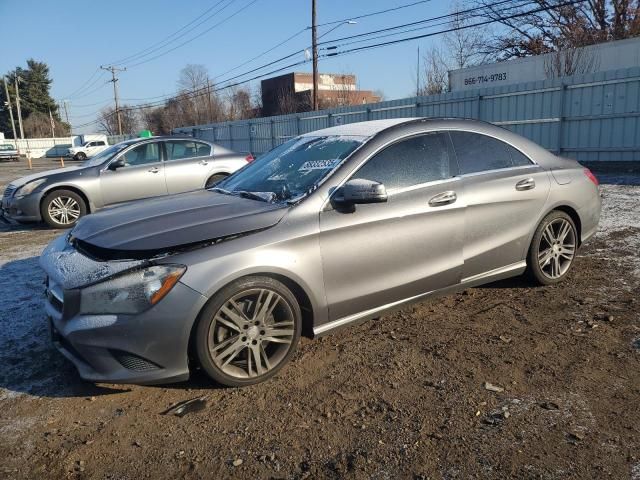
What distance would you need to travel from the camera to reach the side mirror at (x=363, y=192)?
322 cm

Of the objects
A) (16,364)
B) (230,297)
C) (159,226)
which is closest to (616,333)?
(230,297)

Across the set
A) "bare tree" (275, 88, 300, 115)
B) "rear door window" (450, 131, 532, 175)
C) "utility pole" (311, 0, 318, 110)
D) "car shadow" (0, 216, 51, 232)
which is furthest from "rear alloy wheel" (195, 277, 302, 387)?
"bare tree" (275, 88, 300, 115)

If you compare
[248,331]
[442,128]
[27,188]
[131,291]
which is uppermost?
[442,128]

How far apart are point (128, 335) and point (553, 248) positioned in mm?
3751

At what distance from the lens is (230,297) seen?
294 cm

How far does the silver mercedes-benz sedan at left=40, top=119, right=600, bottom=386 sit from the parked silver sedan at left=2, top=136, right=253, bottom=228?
505cm

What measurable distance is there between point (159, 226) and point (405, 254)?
1709 millimetres

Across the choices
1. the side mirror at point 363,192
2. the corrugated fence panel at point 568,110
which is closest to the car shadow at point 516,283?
the side mirror at point 363,192

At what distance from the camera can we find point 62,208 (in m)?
8.62

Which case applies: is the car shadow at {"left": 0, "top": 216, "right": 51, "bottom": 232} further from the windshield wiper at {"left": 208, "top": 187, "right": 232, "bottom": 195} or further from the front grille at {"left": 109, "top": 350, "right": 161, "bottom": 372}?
the front grille at {"left": 109, "top": 350, "right": 161, "bottom": 372}

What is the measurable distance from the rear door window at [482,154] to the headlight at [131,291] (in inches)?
95.8

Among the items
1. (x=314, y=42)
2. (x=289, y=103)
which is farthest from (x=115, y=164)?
(x=289, y=103)

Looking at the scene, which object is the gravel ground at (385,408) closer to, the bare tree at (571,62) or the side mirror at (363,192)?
the side mirror at (363,192)

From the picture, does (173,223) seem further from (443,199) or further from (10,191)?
(10,191)
